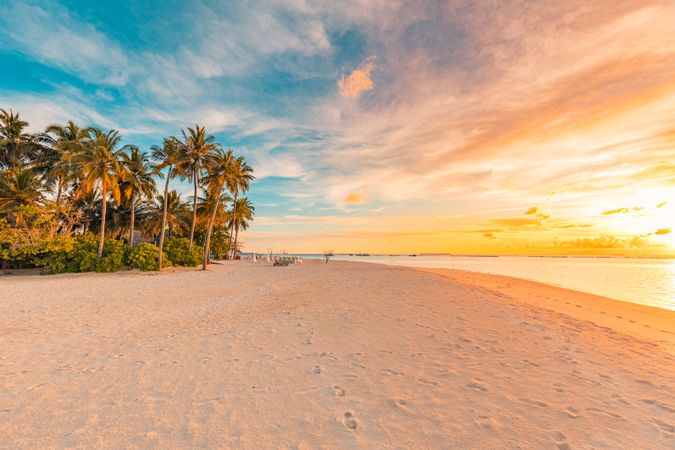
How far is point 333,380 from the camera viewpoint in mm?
4898

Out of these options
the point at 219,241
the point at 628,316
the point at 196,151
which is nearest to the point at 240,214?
the point at 219,241

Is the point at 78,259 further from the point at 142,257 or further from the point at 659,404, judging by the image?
the point at 659,404

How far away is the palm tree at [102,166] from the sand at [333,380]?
1928 centimetres

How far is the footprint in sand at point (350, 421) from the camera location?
144 inches

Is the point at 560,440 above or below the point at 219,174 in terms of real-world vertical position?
below

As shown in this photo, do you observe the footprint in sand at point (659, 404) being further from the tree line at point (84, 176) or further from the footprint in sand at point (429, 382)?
the tree line at point (84, 176)

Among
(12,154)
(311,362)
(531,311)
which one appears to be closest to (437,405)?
(311,362)

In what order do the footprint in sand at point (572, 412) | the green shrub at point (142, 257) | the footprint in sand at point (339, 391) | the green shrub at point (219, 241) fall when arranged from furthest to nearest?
the green shrub at point (219, 241)
the green shrub at point (142, 257)
the footprint in sand at point (339, 391)
the footprint in sand at point (572, 412)

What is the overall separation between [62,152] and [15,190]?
18.9 ft

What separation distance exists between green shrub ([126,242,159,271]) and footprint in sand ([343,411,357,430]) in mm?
29380

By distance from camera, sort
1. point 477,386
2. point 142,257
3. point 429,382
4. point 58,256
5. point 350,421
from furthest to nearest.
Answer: point 142,257 → point 58,256 → point 429,382 → point 477,386 → point 350,421

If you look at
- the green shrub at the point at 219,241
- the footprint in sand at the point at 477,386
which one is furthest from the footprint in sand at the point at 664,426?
the green shrub at the point at 219,241

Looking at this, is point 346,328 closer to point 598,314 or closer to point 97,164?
point 598,314

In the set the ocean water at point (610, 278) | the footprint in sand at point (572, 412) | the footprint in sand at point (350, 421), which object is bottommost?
the ocean water at point (610, 278)
